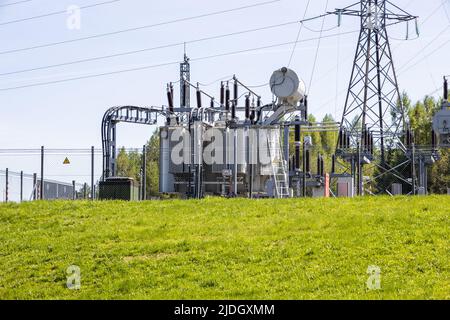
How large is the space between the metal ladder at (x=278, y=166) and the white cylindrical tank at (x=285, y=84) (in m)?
2.75

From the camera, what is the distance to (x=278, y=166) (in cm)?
4044

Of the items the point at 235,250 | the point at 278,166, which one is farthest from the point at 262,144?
the point at 235,250

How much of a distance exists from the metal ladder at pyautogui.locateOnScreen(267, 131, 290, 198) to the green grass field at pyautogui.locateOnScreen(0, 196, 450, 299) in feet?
44.0

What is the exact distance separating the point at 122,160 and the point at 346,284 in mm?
69471

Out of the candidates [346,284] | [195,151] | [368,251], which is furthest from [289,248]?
[195,151]

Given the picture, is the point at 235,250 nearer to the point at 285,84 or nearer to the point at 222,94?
the point at 285,84

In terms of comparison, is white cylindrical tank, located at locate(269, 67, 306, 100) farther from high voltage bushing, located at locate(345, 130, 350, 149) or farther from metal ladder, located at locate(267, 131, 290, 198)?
high voltage bushing, located at locate(345, 130, 350, 149)

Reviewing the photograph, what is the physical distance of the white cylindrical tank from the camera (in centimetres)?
3772

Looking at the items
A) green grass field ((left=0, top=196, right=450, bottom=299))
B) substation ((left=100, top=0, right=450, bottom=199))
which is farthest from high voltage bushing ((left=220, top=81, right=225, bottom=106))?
green grass field ((left=0, top=196, right=450, bottom=299))

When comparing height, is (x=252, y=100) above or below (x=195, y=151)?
above

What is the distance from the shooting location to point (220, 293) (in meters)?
14.4

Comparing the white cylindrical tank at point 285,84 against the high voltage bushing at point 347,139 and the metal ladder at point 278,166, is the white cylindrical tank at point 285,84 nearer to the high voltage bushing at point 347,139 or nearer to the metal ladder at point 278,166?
the metal ladder at point 278,166
